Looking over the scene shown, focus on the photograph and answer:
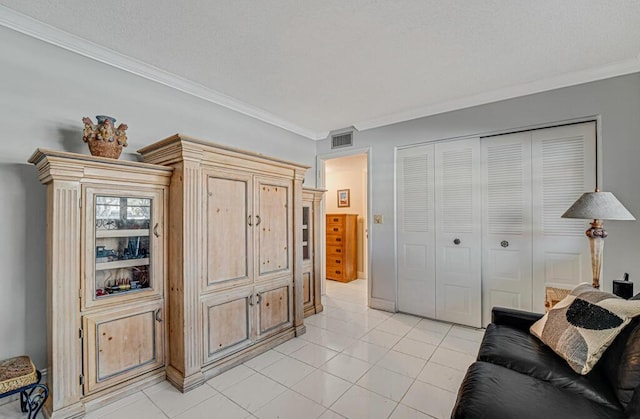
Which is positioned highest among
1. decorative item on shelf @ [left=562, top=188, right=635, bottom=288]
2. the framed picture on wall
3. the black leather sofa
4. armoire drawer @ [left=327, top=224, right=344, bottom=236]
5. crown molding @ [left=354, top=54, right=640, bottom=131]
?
crown molding @ [left=354, top=54, right=640, bottom=131]

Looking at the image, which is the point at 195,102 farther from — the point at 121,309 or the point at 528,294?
the point at 528,294

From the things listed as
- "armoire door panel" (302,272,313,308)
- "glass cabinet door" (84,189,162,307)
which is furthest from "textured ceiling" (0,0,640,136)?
"armoire door panel" (302,272,313,308)

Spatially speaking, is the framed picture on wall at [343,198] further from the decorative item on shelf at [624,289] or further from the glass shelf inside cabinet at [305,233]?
the decorative item on shelf at [624,289]

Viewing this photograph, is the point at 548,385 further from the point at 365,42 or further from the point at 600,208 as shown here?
the point at 365,42

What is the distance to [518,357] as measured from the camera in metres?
1.59

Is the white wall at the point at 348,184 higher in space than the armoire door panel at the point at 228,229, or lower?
higher

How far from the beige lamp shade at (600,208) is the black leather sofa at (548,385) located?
1032 mm

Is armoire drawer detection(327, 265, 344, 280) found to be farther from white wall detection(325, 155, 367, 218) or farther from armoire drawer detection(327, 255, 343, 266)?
white wall detection(325, 155, 367, 218)

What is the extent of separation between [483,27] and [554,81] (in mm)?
1339

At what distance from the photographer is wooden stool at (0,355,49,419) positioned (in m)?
1.59

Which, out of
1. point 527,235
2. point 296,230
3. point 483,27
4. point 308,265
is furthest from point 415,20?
point 308,265

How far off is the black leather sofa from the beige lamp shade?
103 centimetres

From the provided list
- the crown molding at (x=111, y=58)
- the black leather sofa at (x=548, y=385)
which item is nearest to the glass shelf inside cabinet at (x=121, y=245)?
the crown molding at (x=111, y=58)

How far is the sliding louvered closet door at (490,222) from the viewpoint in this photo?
2781mm
